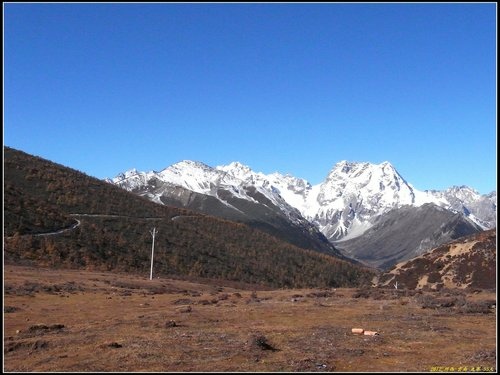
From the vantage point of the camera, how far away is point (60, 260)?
230 feet

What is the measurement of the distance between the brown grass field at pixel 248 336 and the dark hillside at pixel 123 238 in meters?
39.9

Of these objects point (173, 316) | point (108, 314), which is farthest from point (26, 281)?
point (173, 316)

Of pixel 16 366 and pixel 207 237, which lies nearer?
pixel 16 366

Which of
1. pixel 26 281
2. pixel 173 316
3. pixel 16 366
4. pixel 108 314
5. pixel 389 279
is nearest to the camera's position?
pixel 16 366

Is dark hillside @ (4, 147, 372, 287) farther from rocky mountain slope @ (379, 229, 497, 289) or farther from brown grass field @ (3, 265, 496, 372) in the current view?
brown grass field @ (3, 265, 496, 372)

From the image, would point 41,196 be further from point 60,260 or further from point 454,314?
point 454,314

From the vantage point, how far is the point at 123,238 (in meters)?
92.4

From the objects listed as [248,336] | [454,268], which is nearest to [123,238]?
[454,268]

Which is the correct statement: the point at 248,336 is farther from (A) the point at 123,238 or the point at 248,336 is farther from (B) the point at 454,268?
(A) the point at 123,238

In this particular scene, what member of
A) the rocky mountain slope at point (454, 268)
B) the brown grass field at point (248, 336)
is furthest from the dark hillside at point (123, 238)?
the brown grass field at point (248, 336)

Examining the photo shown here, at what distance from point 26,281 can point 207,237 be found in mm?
67266

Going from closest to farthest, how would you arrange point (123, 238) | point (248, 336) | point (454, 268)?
point (248, 336)
point (454, 268)
point (123, 238)

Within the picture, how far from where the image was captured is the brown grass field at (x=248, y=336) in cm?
1545

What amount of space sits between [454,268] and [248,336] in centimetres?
4683
